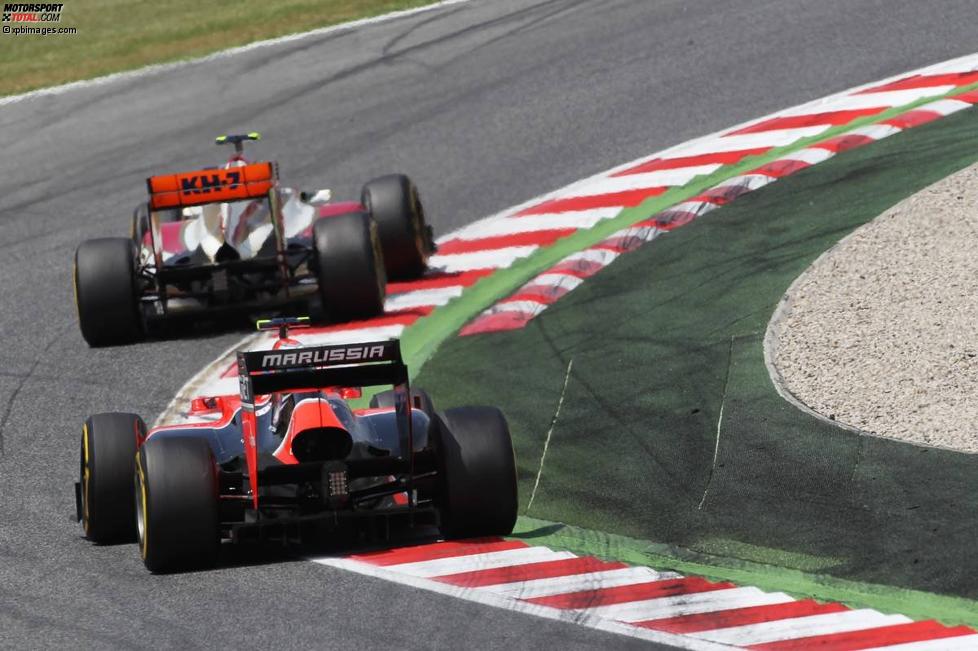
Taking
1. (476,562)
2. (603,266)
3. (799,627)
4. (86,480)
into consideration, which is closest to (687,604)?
(799,627)

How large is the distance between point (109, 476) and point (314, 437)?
56.6 inches

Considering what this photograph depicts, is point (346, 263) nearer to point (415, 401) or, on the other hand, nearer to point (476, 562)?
point (415, 401)

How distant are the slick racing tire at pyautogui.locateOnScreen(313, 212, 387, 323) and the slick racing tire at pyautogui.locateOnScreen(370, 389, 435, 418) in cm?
403

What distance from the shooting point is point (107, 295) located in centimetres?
1712

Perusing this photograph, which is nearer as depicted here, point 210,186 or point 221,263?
point 221,263

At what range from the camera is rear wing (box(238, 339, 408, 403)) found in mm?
11422

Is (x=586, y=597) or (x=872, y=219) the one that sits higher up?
(x=872, y=219)

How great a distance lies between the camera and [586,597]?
10.6 m

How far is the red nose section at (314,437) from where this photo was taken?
37.1 ft

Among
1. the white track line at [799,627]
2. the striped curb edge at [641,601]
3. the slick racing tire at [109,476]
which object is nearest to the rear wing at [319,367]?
the slick racing tire at [109,476]

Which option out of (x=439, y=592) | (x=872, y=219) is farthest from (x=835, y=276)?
(x=439, y=592)

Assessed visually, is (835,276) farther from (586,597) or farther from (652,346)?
(586,597)

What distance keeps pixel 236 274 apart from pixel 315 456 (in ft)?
20.1

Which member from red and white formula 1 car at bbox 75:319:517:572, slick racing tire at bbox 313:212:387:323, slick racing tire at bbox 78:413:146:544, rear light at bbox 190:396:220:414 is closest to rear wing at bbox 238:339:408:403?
red and white formula 1 car at bbox 75:319:517:572
